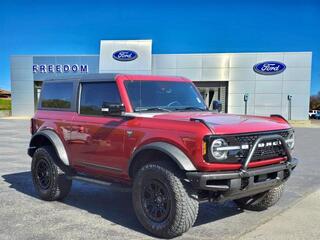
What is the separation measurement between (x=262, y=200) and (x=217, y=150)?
1984 millimetres

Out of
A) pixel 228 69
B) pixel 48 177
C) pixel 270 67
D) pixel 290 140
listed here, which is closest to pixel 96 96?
pixel 48 177

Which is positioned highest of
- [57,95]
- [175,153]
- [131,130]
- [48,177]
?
[57,95]

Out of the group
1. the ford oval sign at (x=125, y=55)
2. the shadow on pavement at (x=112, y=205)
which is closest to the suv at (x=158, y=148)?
the shadow on pavement at (x=112, y=205)

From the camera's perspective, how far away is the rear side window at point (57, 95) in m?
6.30

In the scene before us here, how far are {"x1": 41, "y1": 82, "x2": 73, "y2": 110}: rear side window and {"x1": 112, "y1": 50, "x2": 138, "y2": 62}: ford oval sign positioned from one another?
1117 inches

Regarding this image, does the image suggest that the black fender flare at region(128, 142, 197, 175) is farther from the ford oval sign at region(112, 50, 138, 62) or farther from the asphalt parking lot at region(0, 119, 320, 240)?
the ford oval sign at region(112, 50, 138, 62)

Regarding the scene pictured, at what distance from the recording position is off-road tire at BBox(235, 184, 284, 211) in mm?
5684

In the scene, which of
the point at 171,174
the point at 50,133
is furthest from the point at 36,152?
the point at 171,174

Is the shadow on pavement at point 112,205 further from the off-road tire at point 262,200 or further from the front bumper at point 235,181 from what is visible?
the front bumper at point 235,181

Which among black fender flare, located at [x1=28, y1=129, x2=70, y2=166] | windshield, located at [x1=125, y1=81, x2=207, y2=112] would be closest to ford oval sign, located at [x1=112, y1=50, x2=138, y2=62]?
black fender flare, located at [x1=28, y1=129, x2=70, y2=166]

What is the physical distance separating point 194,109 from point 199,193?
1.63 m

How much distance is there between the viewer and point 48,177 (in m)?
6.38

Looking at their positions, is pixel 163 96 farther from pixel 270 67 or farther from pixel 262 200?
pixel 270 67

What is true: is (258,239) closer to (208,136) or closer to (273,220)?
(273,220)
